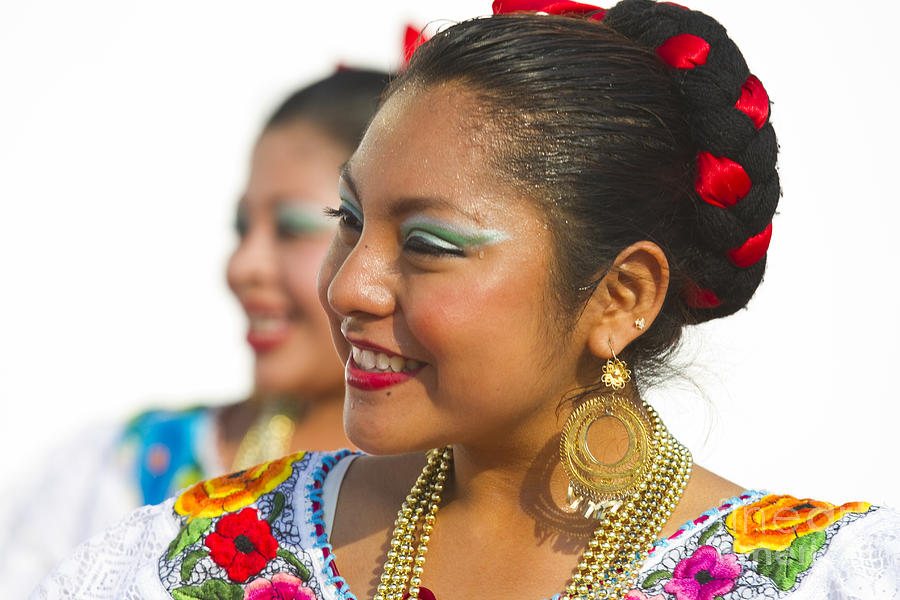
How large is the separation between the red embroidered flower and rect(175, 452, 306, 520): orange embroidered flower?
4 centimetres

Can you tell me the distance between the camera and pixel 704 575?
76.7 inches

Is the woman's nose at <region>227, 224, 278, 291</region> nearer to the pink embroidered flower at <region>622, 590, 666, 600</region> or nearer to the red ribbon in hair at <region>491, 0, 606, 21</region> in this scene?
the red ribbon in hair at <region>491, 0, 606, 21</region>

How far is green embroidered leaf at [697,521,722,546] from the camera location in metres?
2.00

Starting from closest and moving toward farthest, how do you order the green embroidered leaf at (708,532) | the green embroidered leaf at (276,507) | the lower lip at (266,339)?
the green embroidered leaf at (708,532)
the green embroidered leaf at (276,507)
the lower lip at (266,339)

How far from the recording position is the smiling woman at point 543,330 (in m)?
1.93

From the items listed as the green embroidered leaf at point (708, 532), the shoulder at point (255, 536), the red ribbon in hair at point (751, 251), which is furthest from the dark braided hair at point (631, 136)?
the shoulder at point (255, 536)

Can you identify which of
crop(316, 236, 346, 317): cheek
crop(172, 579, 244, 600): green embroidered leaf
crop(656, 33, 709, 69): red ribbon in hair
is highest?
crop(656, 33, 709, 69): red ribbon in hair

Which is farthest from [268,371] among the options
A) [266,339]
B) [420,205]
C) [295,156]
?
[420,205]

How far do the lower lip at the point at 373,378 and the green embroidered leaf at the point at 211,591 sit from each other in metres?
0.41

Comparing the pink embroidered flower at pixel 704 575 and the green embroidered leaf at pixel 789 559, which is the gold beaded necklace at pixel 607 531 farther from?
the green embroidered leaf at pixel 789 559

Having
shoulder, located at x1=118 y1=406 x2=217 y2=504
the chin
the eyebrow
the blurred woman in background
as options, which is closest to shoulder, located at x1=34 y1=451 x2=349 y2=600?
the chin

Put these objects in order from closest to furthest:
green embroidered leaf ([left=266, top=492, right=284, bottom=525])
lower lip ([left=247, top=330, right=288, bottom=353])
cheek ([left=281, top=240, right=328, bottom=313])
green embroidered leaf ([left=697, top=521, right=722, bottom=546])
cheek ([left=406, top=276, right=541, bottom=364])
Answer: cheek ([left=406, top=276, right=541, bottom=364]) → green embroidered leaf ([left=697, top=521, right=722, bottom=546]) → green embroidered leaf ([left=266, top=492, right=284, bottom=525]) → cheek ([left=281, top=240, right=328, bottom=313]) → lower lip ([left=247, top=330, right=288, bottom=353])

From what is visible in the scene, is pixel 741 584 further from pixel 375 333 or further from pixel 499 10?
pixel 499 10

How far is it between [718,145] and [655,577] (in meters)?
0.71
